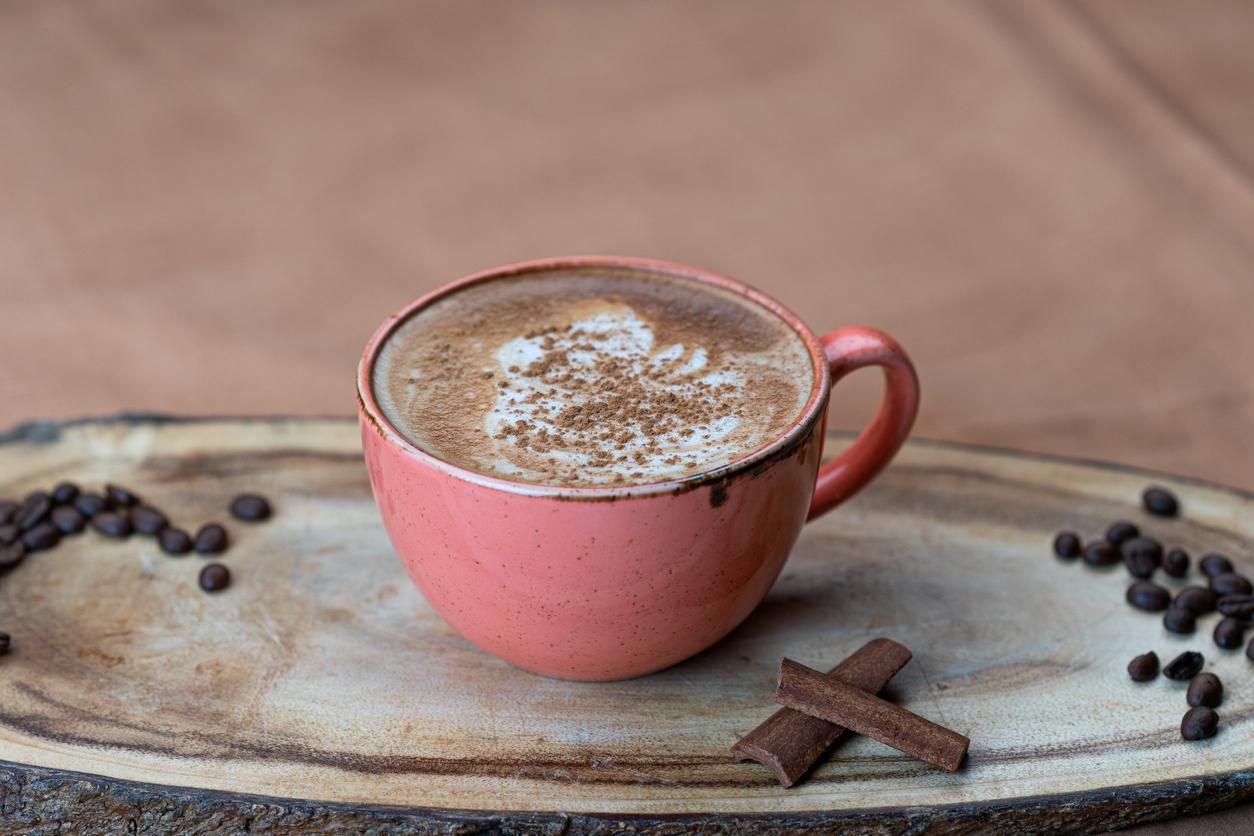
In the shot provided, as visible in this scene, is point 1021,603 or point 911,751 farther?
point 1021,603

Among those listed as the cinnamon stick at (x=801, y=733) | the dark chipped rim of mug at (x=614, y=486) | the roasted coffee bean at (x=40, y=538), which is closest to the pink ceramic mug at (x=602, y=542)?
the dark chipped rim of mug at (x=614, y=486)

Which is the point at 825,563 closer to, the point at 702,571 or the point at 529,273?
the point at 702,571

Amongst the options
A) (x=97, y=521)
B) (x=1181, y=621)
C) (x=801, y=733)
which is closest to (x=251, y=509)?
(x=97, y=521)

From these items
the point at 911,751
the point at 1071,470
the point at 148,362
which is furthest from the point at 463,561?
the point at 148,362

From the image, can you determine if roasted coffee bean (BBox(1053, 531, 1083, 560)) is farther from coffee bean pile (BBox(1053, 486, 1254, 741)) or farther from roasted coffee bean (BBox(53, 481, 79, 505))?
roasted coffee bean (BBox(53, 481, 79, 505))

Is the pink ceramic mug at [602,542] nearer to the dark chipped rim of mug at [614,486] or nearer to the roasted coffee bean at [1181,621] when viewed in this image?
the dark chipped rim of mug at [614,486]

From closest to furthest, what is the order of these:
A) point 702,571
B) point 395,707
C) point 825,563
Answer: point 702,571
point 395,707
point 825,563
